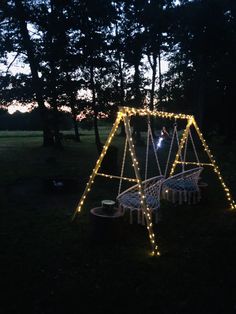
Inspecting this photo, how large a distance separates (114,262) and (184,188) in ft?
15.0

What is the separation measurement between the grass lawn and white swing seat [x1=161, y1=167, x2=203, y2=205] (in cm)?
29

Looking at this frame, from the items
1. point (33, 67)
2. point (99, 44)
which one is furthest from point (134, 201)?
point (33, 67)

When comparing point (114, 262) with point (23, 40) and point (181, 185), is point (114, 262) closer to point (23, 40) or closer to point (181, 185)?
point (181, 185)

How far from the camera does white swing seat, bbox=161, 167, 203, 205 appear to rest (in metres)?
10.4

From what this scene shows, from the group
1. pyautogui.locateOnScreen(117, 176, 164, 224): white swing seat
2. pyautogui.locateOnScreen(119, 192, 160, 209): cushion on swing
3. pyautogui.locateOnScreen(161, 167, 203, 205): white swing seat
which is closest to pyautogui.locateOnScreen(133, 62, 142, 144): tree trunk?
→ pyautogui.locateOnScreen(161, 167, 203, 205): white swing seat

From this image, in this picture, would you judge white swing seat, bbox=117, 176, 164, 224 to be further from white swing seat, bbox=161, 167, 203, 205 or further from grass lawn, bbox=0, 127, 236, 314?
white swing seat, bbox=161, 167, 203, 205

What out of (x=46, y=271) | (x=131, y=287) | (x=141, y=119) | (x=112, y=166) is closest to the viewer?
(x=131, y=287)

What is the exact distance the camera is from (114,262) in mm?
6480

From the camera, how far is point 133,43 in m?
27.5

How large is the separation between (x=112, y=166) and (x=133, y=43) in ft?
51.6

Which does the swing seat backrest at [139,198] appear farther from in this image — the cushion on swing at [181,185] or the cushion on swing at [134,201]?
the cushion on swing at [181,185]

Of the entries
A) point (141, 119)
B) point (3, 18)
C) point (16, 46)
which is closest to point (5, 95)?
point (16, 46)

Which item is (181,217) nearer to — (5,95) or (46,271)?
(46,271)

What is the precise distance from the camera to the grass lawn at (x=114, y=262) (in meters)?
5.17
